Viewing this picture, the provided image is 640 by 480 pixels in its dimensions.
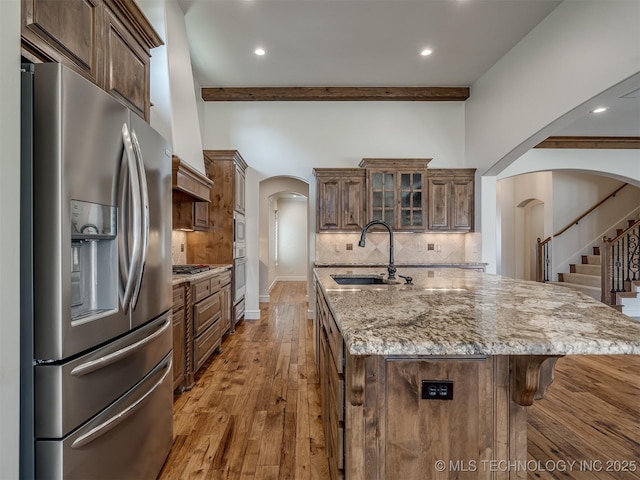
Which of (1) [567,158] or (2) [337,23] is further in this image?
(1) [567,158]

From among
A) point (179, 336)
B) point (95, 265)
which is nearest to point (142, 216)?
point (95, 265)

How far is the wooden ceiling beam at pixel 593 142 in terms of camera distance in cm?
540

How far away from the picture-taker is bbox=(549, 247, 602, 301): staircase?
5.96 metres

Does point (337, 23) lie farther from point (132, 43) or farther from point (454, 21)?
point (132, 43)

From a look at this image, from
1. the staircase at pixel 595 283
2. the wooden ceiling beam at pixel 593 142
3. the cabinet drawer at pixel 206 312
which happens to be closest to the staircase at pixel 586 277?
the staircase at pixel 595 283

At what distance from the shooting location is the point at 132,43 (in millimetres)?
1825

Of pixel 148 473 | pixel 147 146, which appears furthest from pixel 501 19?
pixel 148 473

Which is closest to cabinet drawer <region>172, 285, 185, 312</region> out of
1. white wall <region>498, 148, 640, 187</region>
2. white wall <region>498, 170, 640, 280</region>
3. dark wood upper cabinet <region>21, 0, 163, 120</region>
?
dark wood upper cabinet <region>21, 0, 163, 120</region>

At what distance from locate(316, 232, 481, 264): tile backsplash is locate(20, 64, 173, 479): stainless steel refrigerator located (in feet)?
12.3

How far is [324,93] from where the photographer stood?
5.02m

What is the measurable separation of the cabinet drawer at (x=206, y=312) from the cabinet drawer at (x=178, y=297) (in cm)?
24

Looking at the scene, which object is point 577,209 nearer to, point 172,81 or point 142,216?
point 172,81

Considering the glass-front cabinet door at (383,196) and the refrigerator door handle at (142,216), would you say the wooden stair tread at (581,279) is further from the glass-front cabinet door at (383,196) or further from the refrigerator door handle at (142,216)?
the refrigerator door handle at (142,216)
